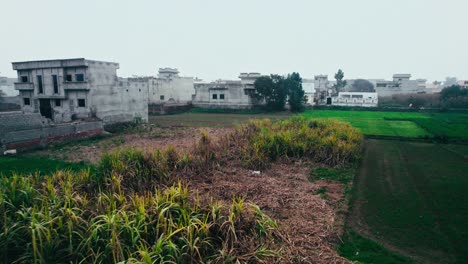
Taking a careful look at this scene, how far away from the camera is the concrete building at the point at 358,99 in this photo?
1841 inches

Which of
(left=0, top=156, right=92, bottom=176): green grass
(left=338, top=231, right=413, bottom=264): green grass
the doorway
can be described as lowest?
(left=338, top=231, right=413, bottom=264): green grass

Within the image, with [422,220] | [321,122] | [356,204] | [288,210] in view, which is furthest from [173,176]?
[321,122]

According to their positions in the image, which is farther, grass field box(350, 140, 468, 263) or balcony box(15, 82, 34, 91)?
balcony box(15, 82, 34, 91)

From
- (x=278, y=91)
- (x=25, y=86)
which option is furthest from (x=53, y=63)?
(x=278, y=91)

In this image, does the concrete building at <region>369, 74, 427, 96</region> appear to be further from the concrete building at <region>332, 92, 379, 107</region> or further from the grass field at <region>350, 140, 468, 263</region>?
the grass field at <region>350, 140, 468, 263</region>

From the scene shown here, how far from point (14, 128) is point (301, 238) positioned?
1558 centimetres

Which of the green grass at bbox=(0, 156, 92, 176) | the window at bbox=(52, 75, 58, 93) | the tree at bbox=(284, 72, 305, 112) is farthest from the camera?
the tree at bbox=(284, 72, 305, 112)

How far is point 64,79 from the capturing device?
22125 millimetres

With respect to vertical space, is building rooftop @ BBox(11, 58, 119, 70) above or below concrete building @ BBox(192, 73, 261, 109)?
above

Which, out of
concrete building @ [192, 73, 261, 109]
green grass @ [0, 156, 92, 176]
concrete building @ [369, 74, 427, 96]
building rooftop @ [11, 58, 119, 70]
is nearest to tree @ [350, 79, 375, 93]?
concrete building @ [369, 74, 427, 96]

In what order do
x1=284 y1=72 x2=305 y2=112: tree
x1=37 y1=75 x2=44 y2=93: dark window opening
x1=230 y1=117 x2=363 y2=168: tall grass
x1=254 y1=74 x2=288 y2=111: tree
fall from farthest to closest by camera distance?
1. x1=284 y1=72 x2=305 y2=112: tree
2. x1=254 y1=74 x2=288 y2=111: tree
3. x1=37 y1=75 x2=44 y2=93: dark window opening
4. x1=230 y1=117 x2=363 y2=168: tall grass

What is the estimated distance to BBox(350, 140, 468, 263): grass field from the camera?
6.43 meters

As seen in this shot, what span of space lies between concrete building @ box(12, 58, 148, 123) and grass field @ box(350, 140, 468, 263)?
707 inches

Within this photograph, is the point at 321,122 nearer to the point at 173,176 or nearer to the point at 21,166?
the point at 173,176
